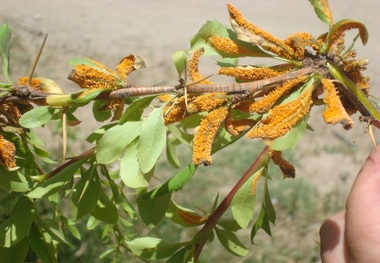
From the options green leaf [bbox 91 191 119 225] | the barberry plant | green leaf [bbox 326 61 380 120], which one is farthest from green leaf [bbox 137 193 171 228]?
green leaf [bbox 326 61 380 120]

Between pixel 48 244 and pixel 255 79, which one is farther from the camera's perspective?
pixel 48 244

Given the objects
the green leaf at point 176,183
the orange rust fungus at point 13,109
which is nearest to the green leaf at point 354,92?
the green leaf at point 176,183

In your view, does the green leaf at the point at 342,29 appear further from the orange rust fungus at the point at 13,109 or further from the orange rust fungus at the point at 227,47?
the orange rust fungus at the point at 13,109

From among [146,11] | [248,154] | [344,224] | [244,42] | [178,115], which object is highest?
[244,42]

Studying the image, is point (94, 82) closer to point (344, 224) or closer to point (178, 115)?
point (178, 115)

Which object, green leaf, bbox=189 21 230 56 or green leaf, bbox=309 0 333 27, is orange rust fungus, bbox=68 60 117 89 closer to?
green leaf, bbox=189 21 230 56

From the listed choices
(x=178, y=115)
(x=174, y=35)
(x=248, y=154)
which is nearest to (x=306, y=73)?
(x=178, y=115)
